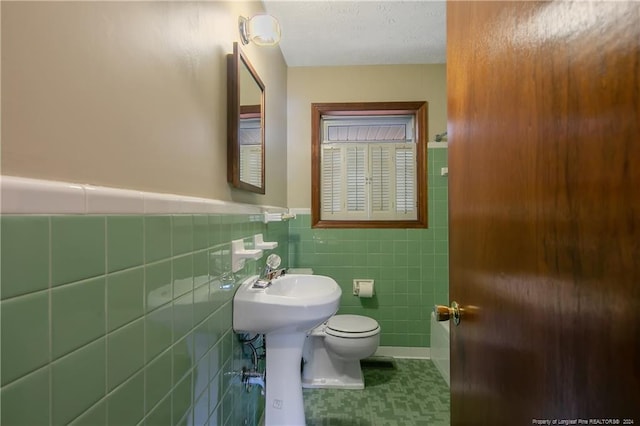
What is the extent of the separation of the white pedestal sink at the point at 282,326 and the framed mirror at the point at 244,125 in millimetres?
498

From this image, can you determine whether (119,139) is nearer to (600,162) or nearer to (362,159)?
(600,162)

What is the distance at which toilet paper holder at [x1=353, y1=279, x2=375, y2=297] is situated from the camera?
7.75ft

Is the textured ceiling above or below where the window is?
above

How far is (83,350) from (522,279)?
2.57 ft

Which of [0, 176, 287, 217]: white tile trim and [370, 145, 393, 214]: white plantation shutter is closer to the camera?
[0, 176, 287, 217]: white tile trim

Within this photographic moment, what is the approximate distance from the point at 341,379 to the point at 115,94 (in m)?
2.07

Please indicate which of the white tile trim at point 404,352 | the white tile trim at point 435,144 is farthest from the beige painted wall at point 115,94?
the white tile trim at point 404,352

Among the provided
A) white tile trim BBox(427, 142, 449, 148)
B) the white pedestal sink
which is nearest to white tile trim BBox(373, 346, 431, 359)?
the white pedestal sink

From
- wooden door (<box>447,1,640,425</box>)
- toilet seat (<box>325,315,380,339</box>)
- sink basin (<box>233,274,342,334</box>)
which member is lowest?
toilet seat (<box>325,315,380,339</box>)

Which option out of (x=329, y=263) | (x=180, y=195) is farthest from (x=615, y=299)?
(x=329, y=263)

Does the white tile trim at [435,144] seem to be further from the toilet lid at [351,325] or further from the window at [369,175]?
the toilet lid at [351,325]

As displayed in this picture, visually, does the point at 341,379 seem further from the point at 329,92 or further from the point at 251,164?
the point at 329,92

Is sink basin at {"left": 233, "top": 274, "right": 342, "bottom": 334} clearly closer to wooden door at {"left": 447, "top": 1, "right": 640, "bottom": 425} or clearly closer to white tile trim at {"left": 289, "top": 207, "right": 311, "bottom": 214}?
wooden door at {"left": 447, "top": 1, "right": 640, "bottom": 425}

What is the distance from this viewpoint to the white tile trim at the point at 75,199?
15.1 inches
